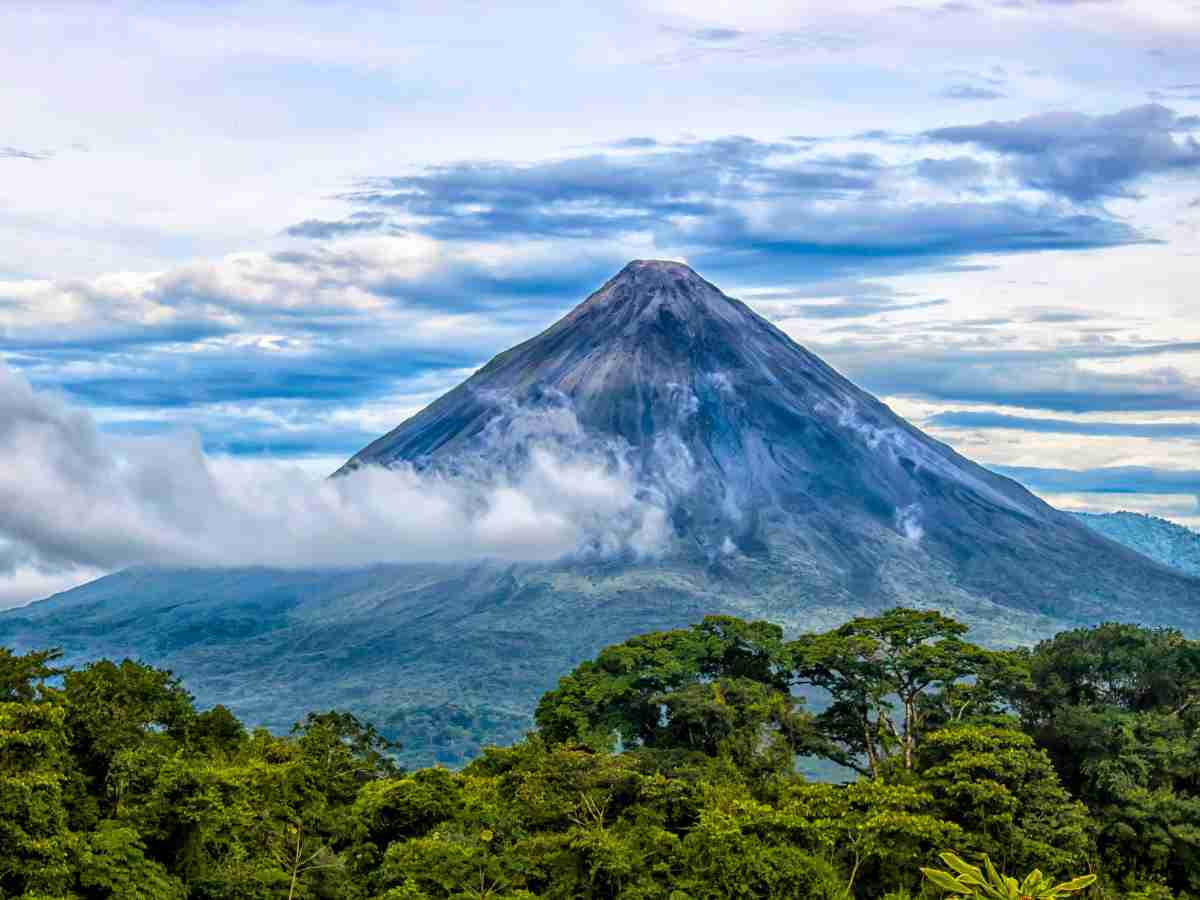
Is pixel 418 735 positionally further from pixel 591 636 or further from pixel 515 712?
pixel 591 636

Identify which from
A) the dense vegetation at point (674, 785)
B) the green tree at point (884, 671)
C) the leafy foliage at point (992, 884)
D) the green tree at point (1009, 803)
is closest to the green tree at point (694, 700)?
the dense vegetation at point (674, 785)

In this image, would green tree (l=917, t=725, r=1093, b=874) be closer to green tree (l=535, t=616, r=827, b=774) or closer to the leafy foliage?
green tree (l=535, t=616, r=827, b=774)

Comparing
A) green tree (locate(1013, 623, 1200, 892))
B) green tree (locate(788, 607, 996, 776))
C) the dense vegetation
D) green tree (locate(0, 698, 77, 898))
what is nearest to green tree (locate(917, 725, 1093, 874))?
the dense vegetation

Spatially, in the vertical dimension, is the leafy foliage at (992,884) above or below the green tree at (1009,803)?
above

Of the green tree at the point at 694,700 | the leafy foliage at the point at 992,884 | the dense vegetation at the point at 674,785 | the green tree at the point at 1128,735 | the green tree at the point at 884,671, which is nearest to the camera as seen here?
the leafy foliage at the point at 992,884

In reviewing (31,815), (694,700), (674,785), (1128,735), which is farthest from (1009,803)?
(31,815)

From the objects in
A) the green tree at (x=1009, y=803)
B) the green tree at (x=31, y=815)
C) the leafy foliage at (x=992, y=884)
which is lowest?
the green tree at (x=1009, y=803)

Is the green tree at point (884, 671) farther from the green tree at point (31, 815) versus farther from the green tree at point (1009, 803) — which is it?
the green tree at point (31, 815)

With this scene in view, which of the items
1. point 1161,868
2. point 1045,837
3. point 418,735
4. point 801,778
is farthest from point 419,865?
point 418,735
